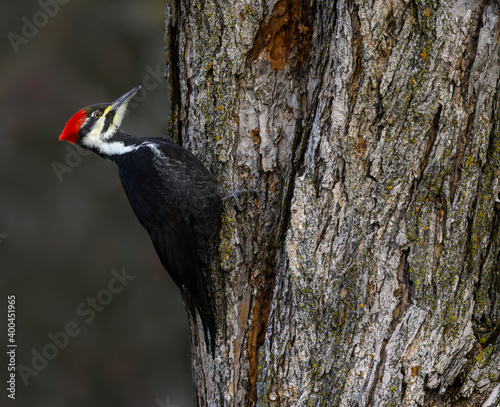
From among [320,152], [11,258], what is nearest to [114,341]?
[11,258]

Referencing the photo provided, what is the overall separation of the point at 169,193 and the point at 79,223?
4.36 metres

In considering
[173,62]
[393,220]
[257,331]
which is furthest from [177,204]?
[393,220]

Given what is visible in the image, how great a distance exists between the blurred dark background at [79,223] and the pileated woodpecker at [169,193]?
9.75 ft

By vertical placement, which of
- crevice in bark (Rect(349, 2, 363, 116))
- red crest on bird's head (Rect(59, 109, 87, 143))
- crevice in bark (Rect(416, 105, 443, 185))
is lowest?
crevice in bark (Rect(416, 105, 443, 185))

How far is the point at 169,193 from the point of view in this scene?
3.18 meters

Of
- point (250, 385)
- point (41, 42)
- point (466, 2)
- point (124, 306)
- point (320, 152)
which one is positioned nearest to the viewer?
point (466, 2)

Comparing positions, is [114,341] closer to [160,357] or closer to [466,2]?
[160,357]

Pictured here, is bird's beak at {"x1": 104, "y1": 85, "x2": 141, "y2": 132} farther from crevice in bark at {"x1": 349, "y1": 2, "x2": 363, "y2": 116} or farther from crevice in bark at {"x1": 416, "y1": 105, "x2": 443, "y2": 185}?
crevice in bark at {"x1": 416, "y1": 105, "x2": 443, "y2": 185}

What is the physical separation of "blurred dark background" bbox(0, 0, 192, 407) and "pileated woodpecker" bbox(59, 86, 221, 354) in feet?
9.75

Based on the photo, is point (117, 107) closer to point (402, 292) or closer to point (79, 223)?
point (402, 292)

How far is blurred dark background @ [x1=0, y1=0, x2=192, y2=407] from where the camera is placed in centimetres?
669

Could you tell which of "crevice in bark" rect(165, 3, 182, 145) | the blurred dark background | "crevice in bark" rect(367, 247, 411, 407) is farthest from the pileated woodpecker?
the blurred dark background

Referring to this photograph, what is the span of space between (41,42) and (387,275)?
572cm

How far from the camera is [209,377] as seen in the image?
255cm
